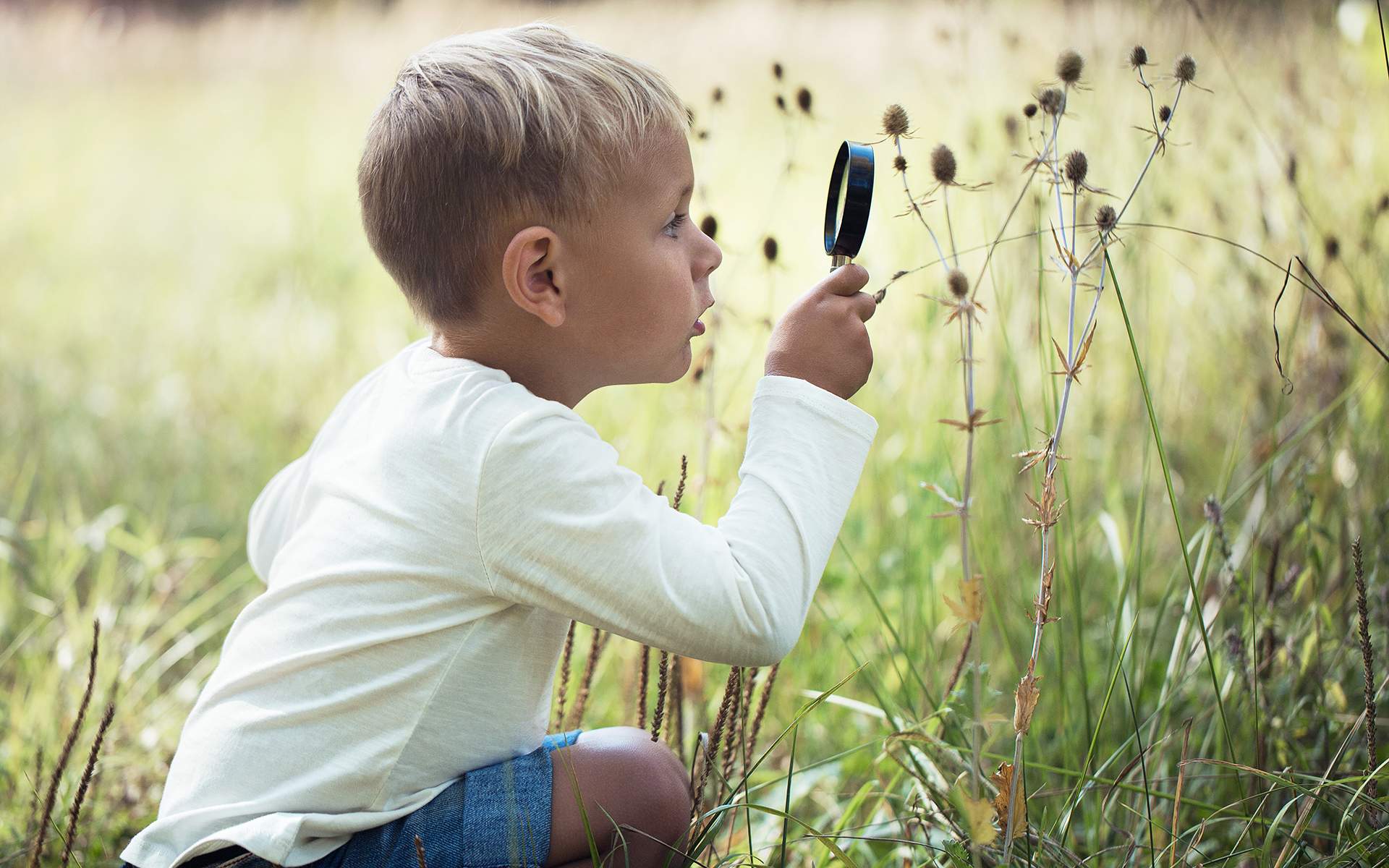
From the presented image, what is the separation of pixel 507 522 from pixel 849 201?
44cm

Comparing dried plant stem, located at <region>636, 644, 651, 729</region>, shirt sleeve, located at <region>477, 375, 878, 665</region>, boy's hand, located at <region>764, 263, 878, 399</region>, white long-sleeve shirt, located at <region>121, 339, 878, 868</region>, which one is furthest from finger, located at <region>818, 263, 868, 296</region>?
dried plant stem, located at <region>636, 644, 651, 729</region>

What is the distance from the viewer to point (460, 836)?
1128 mm

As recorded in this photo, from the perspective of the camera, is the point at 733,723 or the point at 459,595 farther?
the point at 733,723

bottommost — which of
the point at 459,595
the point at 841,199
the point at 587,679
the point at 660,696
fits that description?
the point at 587,679

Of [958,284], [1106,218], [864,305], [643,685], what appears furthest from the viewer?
[643,685]

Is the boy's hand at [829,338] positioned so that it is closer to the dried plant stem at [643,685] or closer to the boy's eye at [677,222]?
the boy's eye at [677,222]

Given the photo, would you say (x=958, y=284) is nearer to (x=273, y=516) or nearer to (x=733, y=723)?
(x=733, y=723)

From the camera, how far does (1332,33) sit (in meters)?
3.16

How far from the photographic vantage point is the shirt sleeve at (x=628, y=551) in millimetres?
1066

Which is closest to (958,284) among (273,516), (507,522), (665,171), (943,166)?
(943,166)

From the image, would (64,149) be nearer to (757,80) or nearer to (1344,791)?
(757,80)

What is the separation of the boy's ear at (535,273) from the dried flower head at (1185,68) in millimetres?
591

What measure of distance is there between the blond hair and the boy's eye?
80 millimetres

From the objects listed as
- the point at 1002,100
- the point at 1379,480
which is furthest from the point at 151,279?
the point at 1379,480
